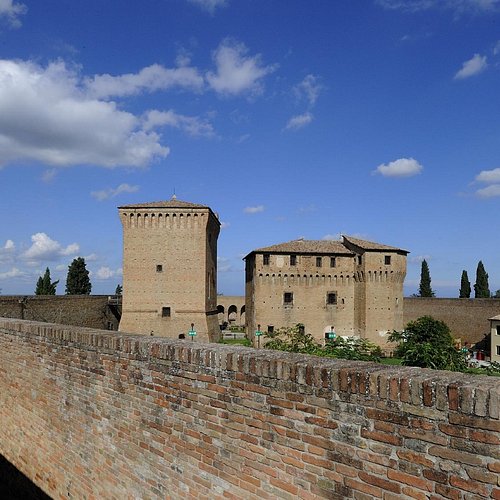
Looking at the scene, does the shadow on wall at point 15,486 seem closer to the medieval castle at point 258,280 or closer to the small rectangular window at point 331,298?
the medieval castle at point 258,280

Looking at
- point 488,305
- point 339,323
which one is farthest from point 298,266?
point 488,305

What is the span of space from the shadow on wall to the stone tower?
22548 millimetres

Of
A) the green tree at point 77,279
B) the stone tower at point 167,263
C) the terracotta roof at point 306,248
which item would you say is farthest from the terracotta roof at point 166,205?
the green tree at point 77,279

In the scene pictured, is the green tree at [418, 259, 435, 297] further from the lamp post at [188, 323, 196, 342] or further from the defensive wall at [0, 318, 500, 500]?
the defensive wall at [0, 318, 500, 500]

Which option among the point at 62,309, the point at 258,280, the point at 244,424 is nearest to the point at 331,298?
the point at 258,280

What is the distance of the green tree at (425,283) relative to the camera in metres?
57.4

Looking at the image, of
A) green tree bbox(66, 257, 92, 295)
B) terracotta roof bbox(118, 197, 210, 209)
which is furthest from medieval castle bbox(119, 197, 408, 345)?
green tree bbox(66, 257, 92, 295)

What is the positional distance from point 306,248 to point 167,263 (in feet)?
36.6

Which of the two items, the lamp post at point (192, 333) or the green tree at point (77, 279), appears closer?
the lamp post at point (192, 333)

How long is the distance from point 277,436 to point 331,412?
1.92 feet

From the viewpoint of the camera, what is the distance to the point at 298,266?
35.5 metres

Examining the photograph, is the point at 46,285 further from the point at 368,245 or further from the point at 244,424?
the point at 244,424

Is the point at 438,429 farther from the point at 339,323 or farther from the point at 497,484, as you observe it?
the point at 339,323

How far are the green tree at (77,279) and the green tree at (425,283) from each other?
39500 millimetres
